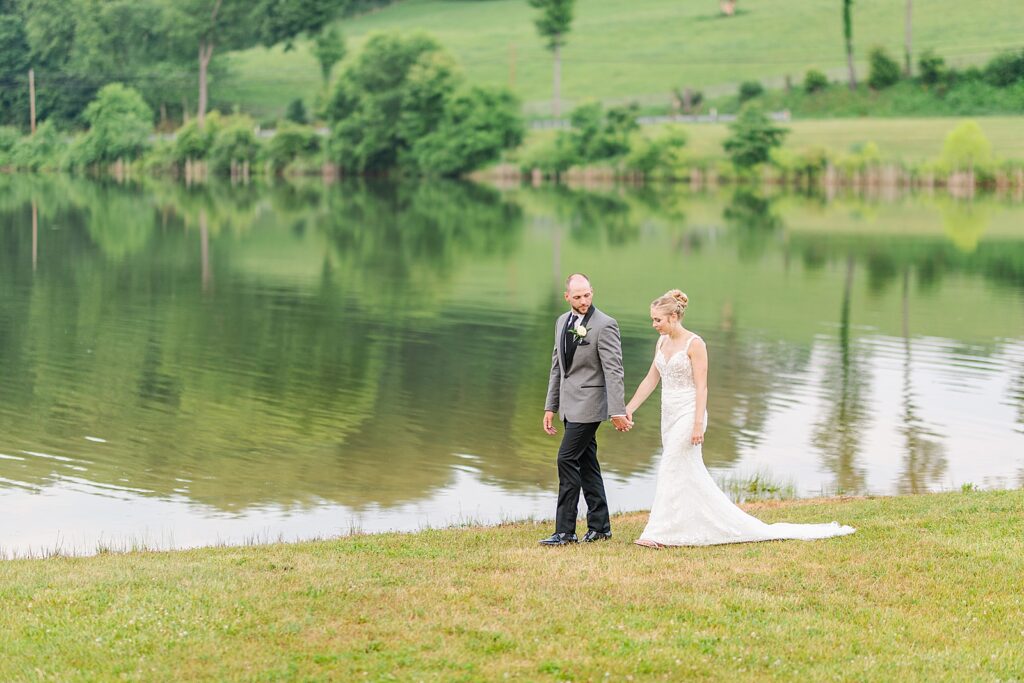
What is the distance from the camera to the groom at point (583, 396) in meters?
11.8

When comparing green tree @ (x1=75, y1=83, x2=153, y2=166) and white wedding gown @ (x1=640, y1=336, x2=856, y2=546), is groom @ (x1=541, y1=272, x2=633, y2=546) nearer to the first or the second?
white wedding gown @ (x1=640, y1=336, x2=856, y2=546)

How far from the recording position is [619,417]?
11773 mm

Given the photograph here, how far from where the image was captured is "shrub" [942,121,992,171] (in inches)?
3243

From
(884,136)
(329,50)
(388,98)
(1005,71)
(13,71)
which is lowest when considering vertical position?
(884,136)

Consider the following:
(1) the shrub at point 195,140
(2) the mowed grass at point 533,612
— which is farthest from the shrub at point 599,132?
(2) the mowed grass at point 533,612

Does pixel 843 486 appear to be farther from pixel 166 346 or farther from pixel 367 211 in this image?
pixel 367 211

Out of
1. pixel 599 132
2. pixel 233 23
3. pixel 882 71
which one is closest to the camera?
pixel 599 132

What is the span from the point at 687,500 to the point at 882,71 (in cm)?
10306

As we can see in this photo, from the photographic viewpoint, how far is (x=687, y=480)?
465 inches

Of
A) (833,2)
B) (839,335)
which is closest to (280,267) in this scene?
(839,335)

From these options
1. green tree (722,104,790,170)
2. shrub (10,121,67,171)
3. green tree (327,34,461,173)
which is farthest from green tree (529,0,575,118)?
shrub (10,121,67,171)

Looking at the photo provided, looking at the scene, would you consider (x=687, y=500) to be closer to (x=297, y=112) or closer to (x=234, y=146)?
(x=234, y=146)

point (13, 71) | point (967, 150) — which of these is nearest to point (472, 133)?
point (967, 150)

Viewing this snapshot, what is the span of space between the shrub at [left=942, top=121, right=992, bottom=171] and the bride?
75.2 metres
